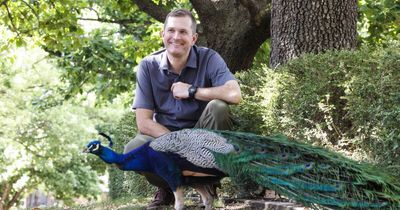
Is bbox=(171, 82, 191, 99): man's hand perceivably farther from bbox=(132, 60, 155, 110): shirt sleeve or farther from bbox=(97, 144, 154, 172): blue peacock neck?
bbox=(97, 144, 154, 172): blue peacock neck

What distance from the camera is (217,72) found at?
582 centimetres

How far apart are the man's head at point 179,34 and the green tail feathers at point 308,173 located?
99 cm

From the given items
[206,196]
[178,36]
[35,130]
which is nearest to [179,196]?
[206,196]

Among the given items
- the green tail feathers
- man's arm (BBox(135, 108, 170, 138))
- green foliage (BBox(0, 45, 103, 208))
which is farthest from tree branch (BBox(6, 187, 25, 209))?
the green tail feathers

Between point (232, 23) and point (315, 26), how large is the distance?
2.67m

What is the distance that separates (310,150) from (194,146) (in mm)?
867

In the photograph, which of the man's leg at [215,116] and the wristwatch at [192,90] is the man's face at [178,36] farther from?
the man's leg at [215,116]

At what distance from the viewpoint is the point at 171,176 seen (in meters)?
5.21

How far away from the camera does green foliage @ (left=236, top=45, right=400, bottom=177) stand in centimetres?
522

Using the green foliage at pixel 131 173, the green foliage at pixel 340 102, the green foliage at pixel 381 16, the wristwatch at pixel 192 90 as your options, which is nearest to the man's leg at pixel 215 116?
the wristwatch at pixel 192 90

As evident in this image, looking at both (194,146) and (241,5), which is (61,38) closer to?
(241,5)

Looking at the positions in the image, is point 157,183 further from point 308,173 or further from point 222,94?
point 308,173

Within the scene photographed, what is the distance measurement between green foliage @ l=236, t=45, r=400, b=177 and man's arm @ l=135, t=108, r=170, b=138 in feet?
4.10

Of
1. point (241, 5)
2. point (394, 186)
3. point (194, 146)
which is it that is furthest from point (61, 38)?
point (394, 186)
